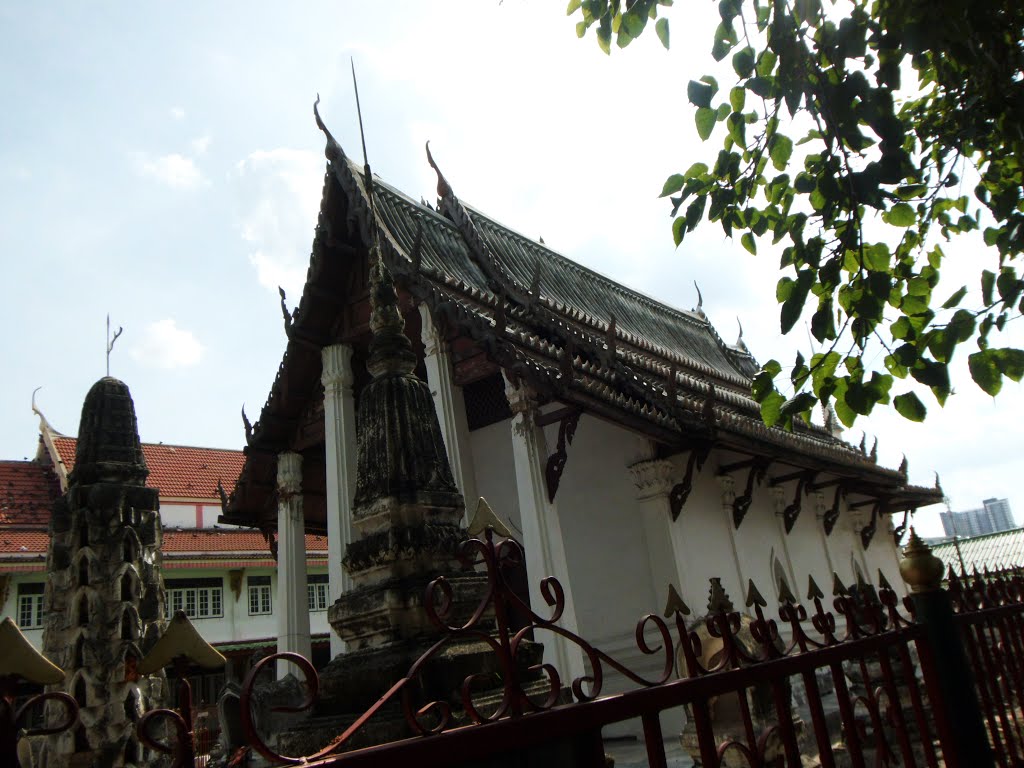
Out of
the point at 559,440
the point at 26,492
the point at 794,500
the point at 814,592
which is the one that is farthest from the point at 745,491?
the point at 26,492

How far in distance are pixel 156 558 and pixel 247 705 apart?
200 inches

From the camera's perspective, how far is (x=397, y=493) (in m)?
3.21

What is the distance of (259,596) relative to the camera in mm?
19125

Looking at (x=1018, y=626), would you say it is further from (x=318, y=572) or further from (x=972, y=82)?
(x=318, y=572)

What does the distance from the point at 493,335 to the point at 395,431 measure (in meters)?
4.13

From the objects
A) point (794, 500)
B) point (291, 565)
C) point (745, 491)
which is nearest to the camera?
point (745, 491)

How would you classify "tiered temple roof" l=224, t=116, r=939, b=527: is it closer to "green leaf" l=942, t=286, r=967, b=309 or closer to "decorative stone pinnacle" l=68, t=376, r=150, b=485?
"decorative stone pinnacle" l=68, t=376, r=150, b=485

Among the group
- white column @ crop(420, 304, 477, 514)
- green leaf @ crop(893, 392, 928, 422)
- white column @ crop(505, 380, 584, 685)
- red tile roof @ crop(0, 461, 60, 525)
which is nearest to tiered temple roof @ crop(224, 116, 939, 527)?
white column @ crop(420, 304, 477, 514)

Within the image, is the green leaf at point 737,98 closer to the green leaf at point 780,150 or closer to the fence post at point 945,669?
the green leaf at point 780,150

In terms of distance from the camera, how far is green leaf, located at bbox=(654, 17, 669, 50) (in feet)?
8.75

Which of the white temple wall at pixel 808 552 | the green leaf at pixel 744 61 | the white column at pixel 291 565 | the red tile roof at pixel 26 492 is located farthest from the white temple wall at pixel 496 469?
the red tile roof at pixel 26 492

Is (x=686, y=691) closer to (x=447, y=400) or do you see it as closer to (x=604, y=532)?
(x=447, y=400)

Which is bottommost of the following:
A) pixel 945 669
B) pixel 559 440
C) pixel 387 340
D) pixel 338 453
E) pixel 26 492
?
pixel 945 669

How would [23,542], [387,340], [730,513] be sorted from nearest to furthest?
1. [387,340]
2. [730,513]
3. [23,542]
